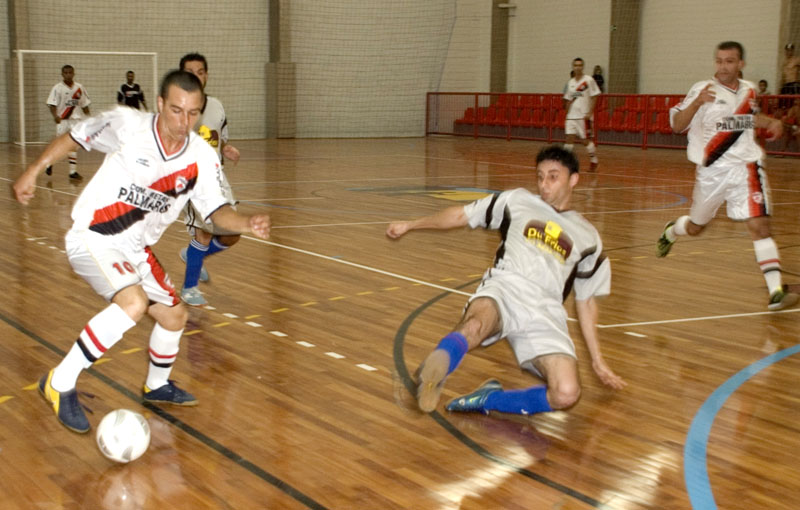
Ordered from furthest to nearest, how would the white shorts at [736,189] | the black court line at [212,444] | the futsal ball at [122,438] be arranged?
1. the white shorts at [736,189]
2. the futsal ball at [122,438]
3. the black court line at [212,444]

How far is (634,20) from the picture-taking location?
24266 millimetres

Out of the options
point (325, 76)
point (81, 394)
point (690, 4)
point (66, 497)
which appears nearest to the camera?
point (66, 497)

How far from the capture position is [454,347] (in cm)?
390

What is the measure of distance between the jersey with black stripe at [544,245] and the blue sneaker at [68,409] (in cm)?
191

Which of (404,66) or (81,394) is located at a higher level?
(404,66)

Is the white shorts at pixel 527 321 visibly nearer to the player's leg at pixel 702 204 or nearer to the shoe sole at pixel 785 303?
the shoe sole at pixel 785 303

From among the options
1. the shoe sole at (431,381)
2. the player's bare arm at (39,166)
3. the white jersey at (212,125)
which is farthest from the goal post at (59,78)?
the shoe sole at (431,381)

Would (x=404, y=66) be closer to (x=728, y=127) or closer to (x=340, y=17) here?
(x=340, y=17)

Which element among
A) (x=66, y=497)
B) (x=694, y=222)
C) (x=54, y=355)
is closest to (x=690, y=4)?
(x=694, y=222)

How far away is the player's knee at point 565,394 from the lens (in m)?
4.11

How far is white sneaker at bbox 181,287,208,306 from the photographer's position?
6629 millimetres

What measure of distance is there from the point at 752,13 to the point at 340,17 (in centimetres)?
1091

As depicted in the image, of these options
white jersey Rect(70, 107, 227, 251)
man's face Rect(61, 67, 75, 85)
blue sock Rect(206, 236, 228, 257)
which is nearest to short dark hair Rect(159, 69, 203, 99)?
white jersey Rect(70, 107, 227, 251)

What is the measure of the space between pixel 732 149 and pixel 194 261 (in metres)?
3.99
